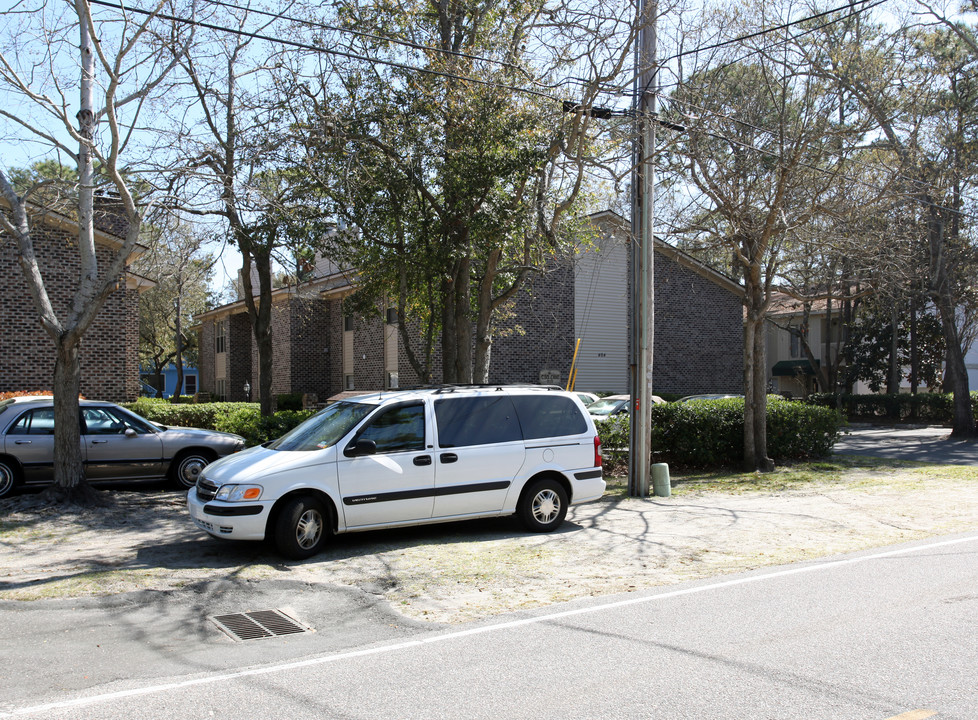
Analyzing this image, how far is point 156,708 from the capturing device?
463 cm

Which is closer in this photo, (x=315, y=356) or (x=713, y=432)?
(x=713, y=432)

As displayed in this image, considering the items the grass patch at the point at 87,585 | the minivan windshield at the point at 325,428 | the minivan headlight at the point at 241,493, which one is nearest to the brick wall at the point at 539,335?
the minivan windshield at the point at 325,428

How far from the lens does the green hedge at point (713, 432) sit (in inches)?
663

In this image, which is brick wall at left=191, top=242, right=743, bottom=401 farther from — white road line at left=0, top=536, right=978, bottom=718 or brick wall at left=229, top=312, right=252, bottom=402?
white road line at left=0, top=536, right=978, bottom=718

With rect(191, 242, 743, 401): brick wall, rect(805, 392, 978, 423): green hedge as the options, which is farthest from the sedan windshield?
rect(805, 392, 978, 423): green hedge

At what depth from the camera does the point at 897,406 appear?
35.5m

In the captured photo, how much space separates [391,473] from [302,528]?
1138mm

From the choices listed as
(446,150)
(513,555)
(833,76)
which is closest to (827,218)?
(833,76)

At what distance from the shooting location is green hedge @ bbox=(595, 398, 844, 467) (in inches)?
663

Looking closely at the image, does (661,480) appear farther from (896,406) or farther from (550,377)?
(896,406)

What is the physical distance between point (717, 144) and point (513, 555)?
10544 mm

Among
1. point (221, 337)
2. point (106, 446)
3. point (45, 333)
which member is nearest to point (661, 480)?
point (106, 446)

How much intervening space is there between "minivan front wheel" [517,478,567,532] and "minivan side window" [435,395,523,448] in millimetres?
692

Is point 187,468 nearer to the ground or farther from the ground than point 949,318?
nearer to the ground
